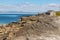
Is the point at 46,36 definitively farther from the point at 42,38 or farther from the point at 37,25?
the point at 37,25

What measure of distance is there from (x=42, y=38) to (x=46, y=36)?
163 mm

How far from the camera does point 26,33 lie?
559cm

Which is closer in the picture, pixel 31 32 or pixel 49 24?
pixel 31 32

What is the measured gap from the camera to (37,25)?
5.97 m

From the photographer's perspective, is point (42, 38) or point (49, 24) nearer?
point (42, 38)

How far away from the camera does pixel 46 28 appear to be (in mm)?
5742

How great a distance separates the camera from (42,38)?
5.32 m

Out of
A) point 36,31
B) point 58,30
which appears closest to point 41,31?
point 36,31

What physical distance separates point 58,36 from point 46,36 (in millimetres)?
350

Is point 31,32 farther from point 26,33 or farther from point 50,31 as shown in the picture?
point 50,31

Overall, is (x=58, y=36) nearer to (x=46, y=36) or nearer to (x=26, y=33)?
(x=46, y=36)

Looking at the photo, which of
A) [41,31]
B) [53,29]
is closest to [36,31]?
[41,31]

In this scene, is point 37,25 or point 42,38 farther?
point 37,25

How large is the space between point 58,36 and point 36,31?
664 millimetres
